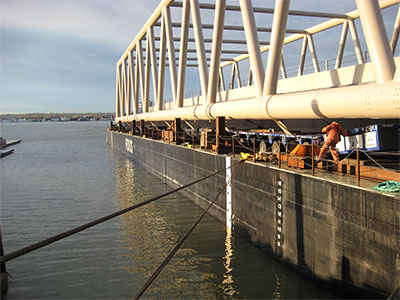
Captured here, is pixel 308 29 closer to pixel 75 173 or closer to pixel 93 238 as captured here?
pixel 75 173

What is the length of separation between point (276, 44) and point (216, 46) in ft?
24.6

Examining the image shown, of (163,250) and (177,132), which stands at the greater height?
(177,132)

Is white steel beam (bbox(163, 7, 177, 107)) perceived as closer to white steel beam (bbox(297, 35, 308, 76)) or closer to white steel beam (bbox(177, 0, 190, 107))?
white steel beam (bbox(177, 0, 190, 107))

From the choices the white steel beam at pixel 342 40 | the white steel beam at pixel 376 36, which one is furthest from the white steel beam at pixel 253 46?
the white steel beam at pixel 342 40

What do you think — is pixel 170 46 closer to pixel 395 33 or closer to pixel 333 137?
Result: pixel 395 33

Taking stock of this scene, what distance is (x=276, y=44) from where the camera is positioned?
15.3 meters

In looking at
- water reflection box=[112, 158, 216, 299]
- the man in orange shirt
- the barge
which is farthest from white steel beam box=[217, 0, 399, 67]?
water reflection box=[112, 158, 216, 299]

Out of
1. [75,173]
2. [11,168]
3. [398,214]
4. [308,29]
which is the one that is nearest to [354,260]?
[398,214]

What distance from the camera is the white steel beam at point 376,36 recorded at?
34.2 feet

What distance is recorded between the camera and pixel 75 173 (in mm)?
35219

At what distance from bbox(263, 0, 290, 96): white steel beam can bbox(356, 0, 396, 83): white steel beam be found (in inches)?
169

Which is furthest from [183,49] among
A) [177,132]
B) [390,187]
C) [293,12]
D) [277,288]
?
[390,187]

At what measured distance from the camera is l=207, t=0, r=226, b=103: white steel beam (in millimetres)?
21219

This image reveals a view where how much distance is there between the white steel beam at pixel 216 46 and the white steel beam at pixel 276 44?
686cm
